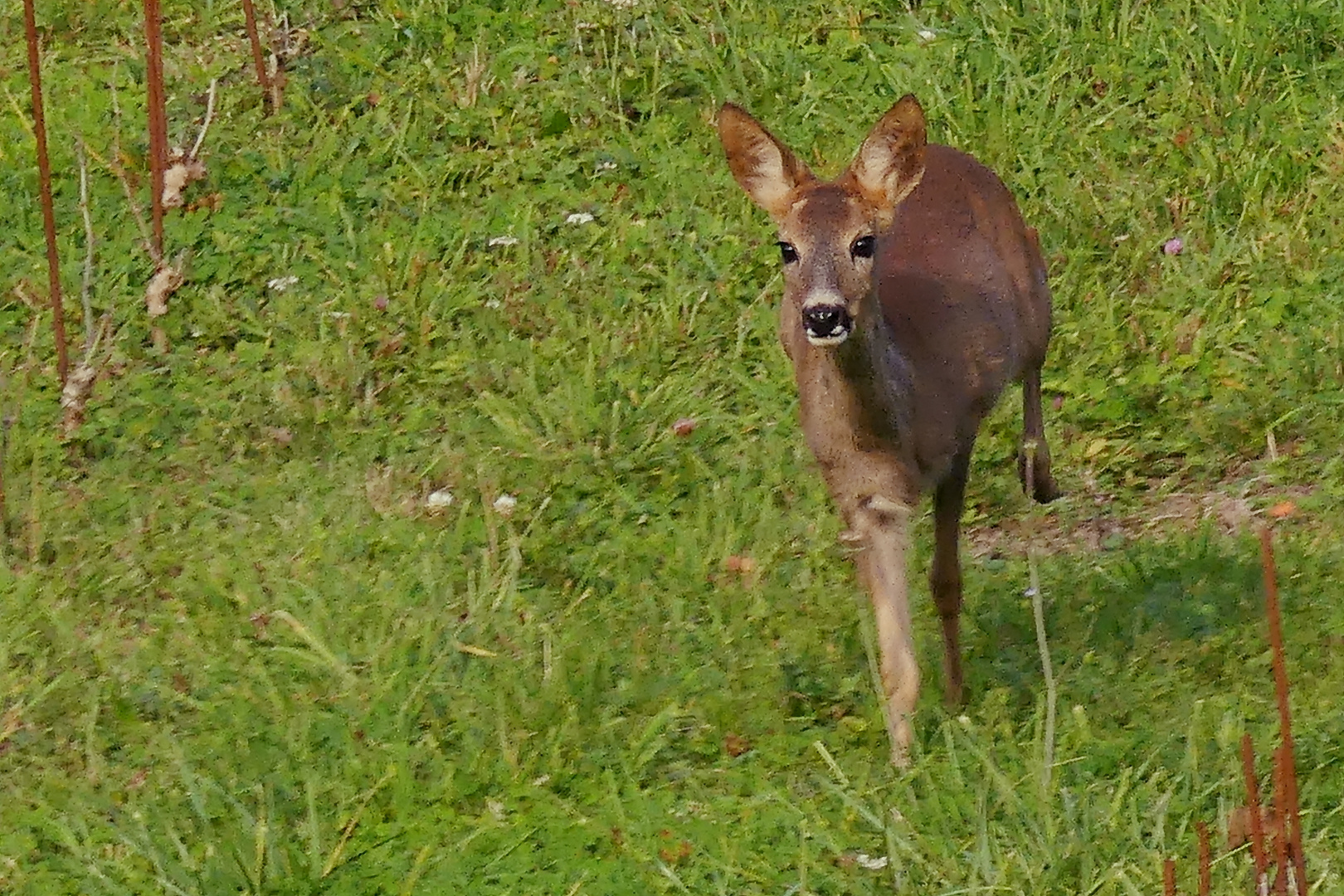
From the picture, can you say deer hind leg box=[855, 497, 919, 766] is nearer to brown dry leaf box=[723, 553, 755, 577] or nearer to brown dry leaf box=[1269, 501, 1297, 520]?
brown dry leaf box=[723, 553, 755, 577]

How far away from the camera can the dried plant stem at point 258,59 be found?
297 inches

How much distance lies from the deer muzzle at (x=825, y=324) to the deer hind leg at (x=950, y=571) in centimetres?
74

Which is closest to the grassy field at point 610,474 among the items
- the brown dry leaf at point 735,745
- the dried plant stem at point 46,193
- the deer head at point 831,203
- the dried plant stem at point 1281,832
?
the brown dry leaf at point 735,745

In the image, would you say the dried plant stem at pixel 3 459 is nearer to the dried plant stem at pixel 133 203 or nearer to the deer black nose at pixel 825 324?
the dried plant stem at pixel 133 203

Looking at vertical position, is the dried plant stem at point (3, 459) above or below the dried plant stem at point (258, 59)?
below

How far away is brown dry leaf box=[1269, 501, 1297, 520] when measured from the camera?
5.58 m

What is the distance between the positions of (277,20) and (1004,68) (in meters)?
2.89

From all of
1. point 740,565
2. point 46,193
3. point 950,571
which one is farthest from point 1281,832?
point 46,193

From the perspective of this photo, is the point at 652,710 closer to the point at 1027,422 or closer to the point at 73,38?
the point at 1027,422

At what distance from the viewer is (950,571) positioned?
4832 mm

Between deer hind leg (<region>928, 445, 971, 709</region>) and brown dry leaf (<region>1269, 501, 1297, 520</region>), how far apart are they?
1155 mm

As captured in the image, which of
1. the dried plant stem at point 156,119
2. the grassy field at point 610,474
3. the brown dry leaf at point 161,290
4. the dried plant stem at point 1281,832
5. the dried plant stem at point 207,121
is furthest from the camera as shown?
the dried plant stem at point 207,121

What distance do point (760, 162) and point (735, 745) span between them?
133 cm

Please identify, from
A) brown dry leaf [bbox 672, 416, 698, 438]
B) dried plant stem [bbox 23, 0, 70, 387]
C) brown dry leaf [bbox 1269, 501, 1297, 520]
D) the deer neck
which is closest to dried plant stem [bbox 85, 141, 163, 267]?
dried plant stem [bbox 23, 0, 70, 387]
